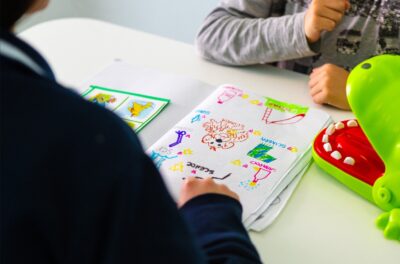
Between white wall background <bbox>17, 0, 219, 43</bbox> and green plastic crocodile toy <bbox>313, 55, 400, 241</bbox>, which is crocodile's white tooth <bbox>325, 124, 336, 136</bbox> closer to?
green plastic crocodile toy <bbox>313, 55, 400, 241</bbox>

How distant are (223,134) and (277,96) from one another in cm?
15

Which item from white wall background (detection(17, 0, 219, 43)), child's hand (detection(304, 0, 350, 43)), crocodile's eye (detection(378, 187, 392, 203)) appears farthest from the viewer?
white wall background (detection(17, 0, 219, 43))

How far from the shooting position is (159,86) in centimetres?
77

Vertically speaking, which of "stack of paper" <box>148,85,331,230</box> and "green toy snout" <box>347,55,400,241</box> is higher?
"green toy snout" <box>347,55,400,241</box>

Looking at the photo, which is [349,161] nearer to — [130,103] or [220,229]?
[220,229]

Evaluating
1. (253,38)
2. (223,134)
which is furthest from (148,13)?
(223,134)

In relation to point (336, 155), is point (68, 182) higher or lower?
higher

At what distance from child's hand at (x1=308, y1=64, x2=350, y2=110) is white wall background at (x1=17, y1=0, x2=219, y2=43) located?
79cm

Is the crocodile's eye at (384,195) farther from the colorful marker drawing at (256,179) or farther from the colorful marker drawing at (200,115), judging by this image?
the colorful marker drawing at (200,115)

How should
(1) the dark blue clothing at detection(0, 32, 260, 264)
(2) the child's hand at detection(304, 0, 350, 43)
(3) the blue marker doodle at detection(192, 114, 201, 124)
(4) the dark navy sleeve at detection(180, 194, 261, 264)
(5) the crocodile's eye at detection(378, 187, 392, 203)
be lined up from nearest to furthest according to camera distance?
(1) the dark blue clothing at detection(0, 32, 260, 264), (4) the dark navy sleeve at detection(180, 194, 261, 264), (5) the crocodile's eye at detection(378, 187, 392, 203), (3) the blue marker doodle at detection(192, 114, 201, 124), (2) the child's hand at detection(304, 0, 350, 43)

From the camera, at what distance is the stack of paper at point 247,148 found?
57cm

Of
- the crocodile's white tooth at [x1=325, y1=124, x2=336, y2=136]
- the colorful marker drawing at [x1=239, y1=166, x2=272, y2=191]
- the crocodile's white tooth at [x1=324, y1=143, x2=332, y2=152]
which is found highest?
the crocodile's white tooth at [x1=325, y1=124, x2=336, y2=136]

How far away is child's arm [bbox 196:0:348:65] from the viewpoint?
2.64 feet

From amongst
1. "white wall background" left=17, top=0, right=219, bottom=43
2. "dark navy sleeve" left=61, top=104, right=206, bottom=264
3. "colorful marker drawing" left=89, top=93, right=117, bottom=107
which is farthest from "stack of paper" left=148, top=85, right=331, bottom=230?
"white wall background" left=17, top=0, right=219, bottom=43
